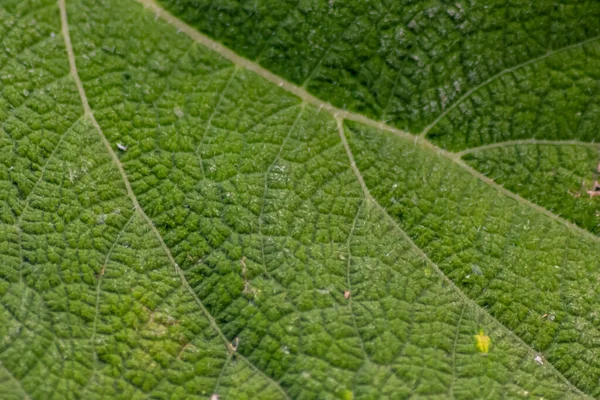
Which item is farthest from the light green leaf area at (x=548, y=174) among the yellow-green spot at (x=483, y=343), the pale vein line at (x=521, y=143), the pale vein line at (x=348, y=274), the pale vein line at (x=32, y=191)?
the pale vein line at (x=32, y=191)

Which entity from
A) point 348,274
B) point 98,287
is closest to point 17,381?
point 98,287

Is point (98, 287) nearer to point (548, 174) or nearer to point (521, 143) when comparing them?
point (521, 143)

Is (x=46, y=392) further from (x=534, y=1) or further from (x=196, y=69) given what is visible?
(x=534, y=1)

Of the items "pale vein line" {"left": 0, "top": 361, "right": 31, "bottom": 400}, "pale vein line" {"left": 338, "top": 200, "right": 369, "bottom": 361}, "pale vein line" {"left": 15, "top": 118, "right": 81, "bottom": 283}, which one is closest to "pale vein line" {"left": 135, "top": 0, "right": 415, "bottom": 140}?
"pale vein line" {"left": 338, "top": 200, "right": 369, "bottom": 361}

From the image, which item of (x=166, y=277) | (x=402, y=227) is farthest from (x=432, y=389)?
(x=166, y=277)

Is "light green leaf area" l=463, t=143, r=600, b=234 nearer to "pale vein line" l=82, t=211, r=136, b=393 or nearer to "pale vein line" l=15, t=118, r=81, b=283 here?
"pale vein line" l=82, t=211, r=136, b=393

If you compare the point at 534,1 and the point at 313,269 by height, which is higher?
the point at 534,1

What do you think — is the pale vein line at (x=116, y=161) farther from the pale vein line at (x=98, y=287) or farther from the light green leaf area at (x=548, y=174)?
the light green leaf area at (x=548, y=174)
